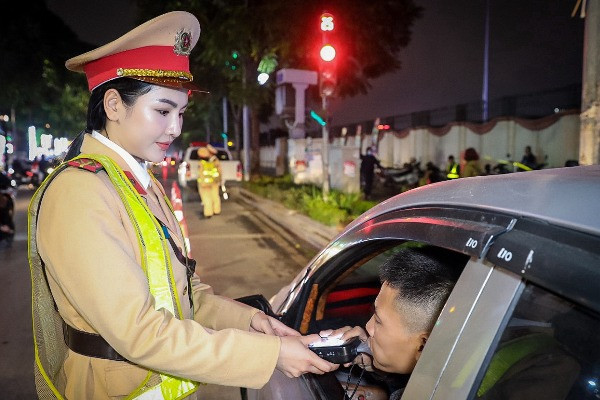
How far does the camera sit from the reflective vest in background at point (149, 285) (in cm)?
148

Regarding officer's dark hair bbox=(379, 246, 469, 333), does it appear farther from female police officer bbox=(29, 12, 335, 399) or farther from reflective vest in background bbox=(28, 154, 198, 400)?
reflective vest in background bbox=(28, 154, 198, 400)

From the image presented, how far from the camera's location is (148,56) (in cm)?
163

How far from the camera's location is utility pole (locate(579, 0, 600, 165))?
4156 millimetres

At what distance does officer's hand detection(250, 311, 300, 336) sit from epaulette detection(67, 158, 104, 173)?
0.84 metres

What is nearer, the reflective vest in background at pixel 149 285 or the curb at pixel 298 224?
the reflective vest in background at pixel 149 285

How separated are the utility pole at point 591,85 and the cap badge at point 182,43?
375 cm

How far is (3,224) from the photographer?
9016mm

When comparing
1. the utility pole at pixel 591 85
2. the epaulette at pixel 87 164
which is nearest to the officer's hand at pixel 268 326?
the epaulette at pixel 87 164

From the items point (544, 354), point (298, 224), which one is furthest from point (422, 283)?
point (298, 224)

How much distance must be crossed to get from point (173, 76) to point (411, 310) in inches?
44.5

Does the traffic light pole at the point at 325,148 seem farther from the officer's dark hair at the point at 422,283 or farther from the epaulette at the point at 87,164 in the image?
the epaulette at the point at 87,164

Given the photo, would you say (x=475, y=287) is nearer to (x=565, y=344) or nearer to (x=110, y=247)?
(x=565, y=344)

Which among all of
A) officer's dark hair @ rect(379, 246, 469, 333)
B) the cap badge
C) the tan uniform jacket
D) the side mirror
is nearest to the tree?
the side mirror

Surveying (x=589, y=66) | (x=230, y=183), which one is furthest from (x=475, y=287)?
(x=230, y=183)
